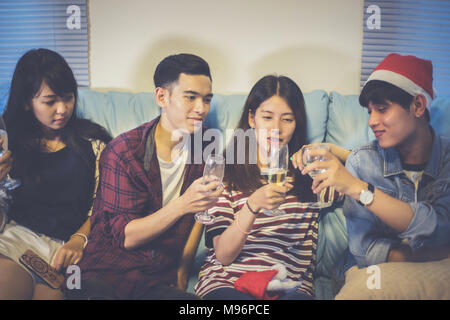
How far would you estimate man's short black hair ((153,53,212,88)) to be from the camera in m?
1.53

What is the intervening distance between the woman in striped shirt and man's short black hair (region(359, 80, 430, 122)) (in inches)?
11.4

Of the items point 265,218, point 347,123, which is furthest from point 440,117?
point 265,218

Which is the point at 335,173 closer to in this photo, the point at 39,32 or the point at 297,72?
the point at 297,72

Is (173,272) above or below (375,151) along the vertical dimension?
below

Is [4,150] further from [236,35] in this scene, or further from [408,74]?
[408,74]

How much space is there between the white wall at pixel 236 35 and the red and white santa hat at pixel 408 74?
23 cm

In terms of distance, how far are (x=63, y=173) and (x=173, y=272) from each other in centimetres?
67

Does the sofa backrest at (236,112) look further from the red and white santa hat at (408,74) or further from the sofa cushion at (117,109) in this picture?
the red and white santa hat at (408,74)

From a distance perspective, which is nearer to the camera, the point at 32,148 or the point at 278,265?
the point at 278,265

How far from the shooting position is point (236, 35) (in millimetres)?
1688

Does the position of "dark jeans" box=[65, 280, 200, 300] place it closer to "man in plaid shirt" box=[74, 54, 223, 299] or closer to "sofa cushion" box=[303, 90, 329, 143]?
"man in plaid shirt" box=[74, 54, 223, 299]

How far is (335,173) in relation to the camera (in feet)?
4.42

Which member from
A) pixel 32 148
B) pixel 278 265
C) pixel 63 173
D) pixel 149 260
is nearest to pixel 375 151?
pixel 278 265

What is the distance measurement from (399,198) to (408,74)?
523mm
